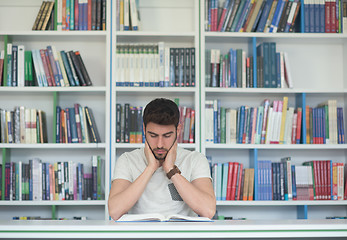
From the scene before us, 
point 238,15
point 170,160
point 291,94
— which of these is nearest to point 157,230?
point 170,160

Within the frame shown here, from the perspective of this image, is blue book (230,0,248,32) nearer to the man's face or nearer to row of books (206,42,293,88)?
row of books (206,42,293,88)

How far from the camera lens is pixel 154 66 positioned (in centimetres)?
363

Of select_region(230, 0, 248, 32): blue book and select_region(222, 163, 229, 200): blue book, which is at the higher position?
select_region(230, 0, 248, 32): blue book

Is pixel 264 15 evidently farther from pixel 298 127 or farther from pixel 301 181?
pixel 301 181

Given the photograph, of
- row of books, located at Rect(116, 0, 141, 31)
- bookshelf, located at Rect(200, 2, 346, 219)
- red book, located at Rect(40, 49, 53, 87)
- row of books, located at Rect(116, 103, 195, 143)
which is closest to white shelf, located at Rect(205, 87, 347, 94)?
bookshelf, located at Rect(200, 2, 346, 219)

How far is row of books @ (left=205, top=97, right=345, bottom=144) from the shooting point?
12.0ft

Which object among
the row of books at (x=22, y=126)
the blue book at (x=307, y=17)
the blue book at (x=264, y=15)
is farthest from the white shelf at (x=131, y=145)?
the blue book at (x=307, y=17)

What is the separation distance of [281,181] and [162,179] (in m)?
1.60

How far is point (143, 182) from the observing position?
2.17 meters

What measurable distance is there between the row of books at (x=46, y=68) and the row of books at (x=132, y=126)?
335 mm

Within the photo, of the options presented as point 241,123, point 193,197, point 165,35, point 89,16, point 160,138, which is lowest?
point 193,197

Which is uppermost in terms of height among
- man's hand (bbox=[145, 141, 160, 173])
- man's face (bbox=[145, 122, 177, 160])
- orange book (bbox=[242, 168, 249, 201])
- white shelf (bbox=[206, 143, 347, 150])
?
man's face (bbox=[145, 122, 177, 160])

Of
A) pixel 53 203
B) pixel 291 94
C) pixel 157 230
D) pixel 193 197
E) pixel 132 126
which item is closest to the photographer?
pixel 157 230

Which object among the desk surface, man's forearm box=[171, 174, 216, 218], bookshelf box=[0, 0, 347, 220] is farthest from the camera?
bookshelf box=[0, 0, 347, 220]
